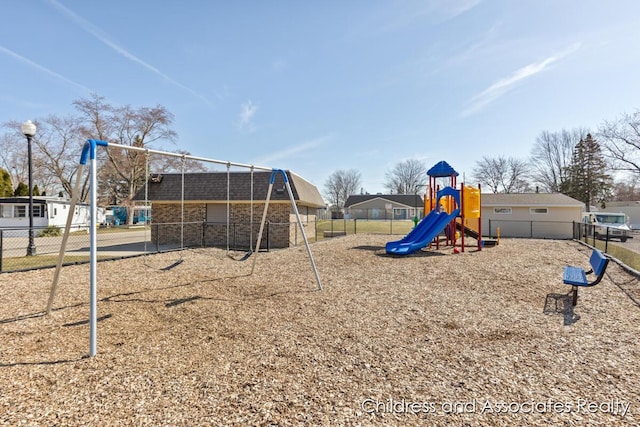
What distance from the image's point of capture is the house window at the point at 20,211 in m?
26.3

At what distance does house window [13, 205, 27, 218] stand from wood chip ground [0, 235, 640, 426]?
1020 inches

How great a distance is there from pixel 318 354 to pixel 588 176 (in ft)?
161

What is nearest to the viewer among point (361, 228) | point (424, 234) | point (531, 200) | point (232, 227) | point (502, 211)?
point (424, 234)

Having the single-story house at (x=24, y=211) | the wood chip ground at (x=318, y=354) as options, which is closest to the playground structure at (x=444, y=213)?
the wood chip ground at (x=318, y=354)

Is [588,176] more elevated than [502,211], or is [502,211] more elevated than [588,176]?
[588,176]

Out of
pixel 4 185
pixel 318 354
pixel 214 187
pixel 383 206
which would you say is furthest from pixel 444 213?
pixel 383 206

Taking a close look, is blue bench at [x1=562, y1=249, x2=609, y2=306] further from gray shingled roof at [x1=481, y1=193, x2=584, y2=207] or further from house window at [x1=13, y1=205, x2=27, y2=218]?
house window at [x1=13, y1=205, x2=27, y2=218]

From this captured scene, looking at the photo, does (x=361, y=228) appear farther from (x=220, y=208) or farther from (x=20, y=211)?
(x=20, y=211)

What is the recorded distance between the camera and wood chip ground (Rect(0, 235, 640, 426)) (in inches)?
108

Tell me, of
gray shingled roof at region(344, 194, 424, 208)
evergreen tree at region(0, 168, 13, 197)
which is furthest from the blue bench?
gray shingled roof at region(344, 194, 424, 208)

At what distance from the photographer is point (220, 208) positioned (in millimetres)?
16938

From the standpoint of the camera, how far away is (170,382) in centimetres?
318

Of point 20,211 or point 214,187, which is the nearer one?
point 214,187

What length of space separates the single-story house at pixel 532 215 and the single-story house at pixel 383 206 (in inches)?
1190
